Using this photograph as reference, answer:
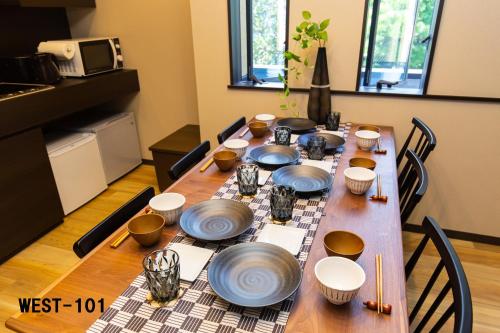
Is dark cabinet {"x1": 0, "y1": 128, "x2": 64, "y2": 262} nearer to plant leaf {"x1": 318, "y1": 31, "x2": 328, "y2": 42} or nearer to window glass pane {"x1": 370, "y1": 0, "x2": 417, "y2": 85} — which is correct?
plant leaf {"x1": 318, "y1": 31, "x2": 328, "y2": 42}

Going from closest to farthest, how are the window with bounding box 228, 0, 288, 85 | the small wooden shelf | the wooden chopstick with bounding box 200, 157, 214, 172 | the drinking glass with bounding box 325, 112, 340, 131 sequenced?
the wooden chopstick with bounding box 200, 157, 214, 172 → the drinking glass with bounding box 325, 112, 340, 131 → the small wooden shelf → the window with bounding box 228, 0, 288, 85

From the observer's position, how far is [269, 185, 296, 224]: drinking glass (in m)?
1.16

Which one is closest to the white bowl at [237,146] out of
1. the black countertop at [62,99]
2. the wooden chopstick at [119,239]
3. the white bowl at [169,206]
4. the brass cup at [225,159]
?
the brass cup at [225,159]

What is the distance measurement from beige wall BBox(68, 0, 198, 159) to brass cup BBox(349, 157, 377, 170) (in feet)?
6.13

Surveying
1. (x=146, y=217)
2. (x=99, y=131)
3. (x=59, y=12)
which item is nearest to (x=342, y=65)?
(x=146, y=217)

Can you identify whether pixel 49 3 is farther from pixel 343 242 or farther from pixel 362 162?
pixel 343 242

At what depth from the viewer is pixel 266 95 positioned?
2.47m

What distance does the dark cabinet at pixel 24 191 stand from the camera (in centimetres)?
215

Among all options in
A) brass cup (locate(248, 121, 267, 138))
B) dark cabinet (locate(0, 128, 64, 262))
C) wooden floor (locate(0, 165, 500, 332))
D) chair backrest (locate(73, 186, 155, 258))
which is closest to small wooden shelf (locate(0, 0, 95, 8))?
dark cabinet (locate(0, 128, 64, 262))

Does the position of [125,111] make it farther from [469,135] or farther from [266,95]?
[469,135]

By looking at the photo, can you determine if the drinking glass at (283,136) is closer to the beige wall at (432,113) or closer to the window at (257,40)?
the beige wall at (432,113)

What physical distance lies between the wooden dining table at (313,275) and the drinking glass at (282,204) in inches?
4.8

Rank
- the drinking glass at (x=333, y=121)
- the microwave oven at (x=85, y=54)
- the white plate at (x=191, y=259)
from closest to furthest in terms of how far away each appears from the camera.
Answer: the white plate at (x=191, y=259) → the drinking glass at (x=333, y=121) → the microwave oven at (x=85, y=54)

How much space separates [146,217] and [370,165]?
983 mm
